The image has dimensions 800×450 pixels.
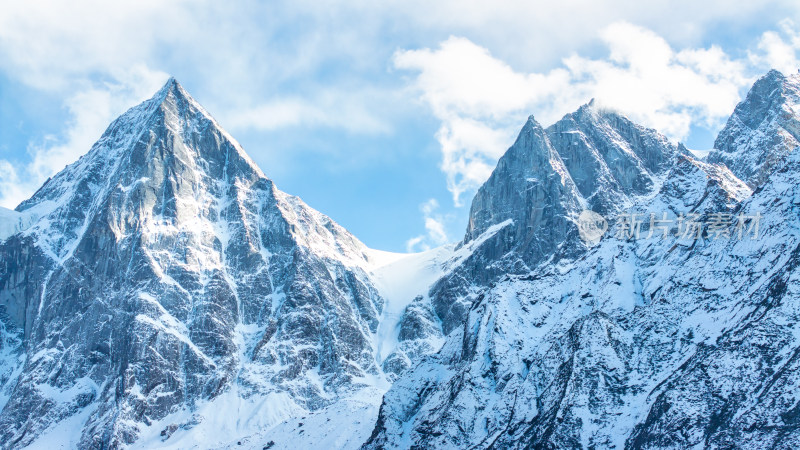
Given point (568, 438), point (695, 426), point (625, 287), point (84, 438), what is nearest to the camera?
point (695, 426)

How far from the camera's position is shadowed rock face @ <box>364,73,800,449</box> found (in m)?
87.4

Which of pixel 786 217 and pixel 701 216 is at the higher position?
pixel 701 216

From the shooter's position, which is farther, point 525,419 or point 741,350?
point 525,419

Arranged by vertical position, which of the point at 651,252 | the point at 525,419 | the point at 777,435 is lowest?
the point at 777,435

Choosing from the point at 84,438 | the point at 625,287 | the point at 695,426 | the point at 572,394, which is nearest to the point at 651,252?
the point at 625,287

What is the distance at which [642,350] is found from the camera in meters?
108

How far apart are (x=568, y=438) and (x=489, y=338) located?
108ft

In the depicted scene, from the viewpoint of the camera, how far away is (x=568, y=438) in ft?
323

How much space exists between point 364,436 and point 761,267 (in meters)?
93.9

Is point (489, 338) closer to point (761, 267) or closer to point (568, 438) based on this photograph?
point (568, 438)

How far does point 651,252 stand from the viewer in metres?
130

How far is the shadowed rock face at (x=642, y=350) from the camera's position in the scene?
3440 inches

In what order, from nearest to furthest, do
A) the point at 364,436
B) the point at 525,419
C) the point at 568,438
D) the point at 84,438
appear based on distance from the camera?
the point at 568,438, the point at 525,419, the point at 364,436, the point at 84,438

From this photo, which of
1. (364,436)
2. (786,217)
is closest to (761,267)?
(786,217)
